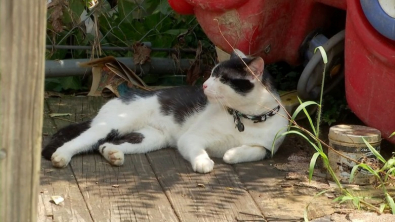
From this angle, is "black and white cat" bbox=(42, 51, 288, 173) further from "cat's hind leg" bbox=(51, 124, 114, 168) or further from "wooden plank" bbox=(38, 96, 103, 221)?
"wooden plank" bbox=(38, 96, 103, 221)

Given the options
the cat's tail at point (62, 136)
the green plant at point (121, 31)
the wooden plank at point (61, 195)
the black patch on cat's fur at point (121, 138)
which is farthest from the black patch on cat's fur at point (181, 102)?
the green plant at point (121, 31)

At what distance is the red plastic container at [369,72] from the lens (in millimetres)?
3575

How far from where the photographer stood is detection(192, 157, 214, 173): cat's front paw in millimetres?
3686

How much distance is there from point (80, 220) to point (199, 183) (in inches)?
28.2

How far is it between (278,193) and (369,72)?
85cm

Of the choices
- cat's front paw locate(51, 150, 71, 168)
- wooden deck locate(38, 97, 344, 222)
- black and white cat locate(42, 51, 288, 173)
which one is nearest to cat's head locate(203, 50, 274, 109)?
black and white cat locate(42, 51, 288, 173)

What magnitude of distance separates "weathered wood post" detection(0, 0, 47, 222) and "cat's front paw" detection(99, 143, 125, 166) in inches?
81.8

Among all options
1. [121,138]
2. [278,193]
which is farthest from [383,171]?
[121,138]

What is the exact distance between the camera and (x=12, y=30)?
1.53m

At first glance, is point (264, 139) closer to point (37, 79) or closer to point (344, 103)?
point (344, 103)

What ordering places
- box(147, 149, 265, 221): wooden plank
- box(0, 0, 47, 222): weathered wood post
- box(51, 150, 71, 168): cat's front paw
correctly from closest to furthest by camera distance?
box(0, 0, 47, 222): weathered wood post, box(147, 149, 265, 221): wooden plank, box(51, 150, 71, 168): cat's front paw

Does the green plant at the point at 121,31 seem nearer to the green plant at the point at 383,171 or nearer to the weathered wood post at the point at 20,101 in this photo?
the green plant at the point at 383,171

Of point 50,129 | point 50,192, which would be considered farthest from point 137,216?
point 50,129

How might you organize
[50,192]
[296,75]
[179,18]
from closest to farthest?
[50,192] < [296,75] < [179,18]
